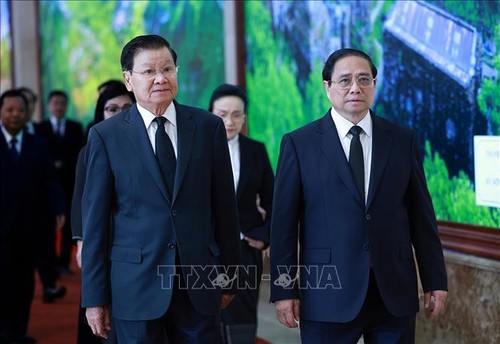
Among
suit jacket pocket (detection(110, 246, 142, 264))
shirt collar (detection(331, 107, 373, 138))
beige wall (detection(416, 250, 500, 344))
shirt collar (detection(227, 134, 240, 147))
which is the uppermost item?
shirt collar (detection(227, 134, 240, 147))

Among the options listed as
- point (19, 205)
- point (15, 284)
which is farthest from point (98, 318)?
point (19, 205)

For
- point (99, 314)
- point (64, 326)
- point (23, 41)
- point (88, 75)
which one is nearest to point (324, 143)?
point (99, 314)

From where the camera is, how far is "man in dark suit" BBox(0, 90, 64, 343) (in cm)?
773

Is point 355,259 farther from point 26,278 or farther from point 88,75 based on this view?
point 88,75

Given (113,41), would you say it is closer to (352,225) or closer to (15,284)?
(15,284)

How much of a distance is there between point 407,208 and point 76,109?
Answer: 13.9 meters

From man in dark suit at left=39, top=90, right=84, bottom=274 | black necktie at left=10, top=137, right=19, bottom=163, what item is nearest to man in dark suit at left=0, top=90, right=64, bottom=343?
black necktie at left=10, top=137, right=19, bottom=163

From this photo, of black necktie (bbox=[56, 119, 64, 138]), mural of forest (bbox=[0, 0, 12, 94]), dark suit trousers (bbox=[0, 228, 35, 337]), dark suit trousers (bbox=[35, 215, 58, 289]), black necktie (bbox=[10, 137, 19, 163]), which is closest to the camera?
dark suit trousers (bbox=[0, 228, 35, 337])

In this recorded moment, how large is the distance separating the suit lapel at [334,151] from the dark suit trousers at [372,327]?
0.37m

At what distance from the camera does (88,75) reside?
17172mm

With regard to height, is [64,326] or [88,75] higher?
[88,75]

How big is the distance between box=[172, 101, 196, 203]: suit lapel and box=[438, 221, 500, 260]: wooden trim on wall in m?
2.50

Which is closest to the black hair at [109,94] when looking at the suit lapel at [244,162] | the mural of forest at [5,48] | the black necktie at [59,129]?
the suit lapel at [244,162]

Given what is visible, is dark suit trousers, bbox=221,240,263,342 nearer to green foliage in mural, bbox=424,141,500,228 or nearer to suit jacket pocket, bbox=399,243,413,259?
green foliage in mural, bbox=424,141,500,228
